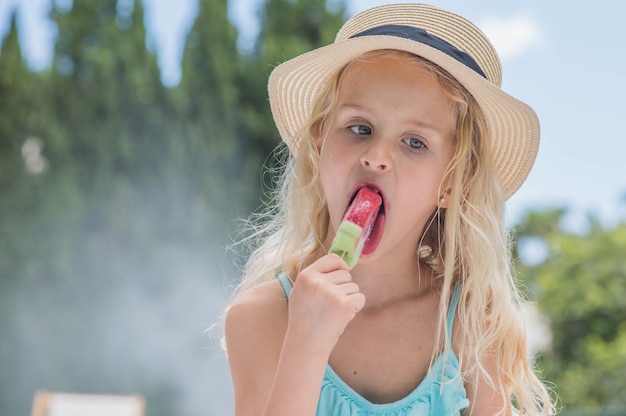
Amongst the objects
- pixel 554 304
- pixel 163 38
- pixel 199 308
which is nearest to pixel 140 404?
pixel 199 308

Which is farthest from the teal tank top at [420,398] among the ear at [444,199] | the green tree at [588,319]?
the green tree at [588,319]

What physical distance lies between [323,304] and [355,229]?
0.14 metres

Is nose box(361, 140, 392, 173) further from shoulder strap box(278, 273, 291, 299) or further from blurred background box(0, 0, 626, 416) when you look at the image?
blurred background box(0, 0, 626, 416)

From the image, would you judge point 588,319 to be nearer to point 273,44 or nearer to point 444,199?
point 273,44

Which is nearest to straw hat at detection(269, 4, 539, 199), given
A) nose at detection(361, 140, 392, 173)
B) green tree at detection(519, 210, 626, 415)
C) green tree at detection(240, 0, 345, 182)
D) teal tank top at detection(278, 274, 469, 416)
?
nose at detection(361, 140, 392, 173)

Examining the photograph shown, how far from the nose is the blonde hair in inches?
9.1

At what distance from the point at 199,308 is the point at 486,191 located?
583cm

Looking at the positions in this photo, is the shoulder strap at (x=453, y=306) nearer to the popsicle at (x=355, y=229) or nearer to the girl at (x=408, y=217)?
the girl at (x=408, y=217)

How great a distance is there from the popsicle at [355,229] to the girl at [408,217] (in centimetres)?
5

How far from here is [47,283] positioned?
23.6 feet

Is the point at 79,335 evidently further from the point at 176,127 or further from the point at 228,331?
the point at 228,331

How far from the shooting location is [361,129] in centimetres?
167

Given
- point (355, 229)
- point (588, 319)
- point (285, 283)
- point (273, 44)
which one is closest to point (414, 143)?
point (355, 229)

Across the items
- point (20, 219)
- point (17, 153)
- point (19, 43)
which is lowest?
point (20, 219)
